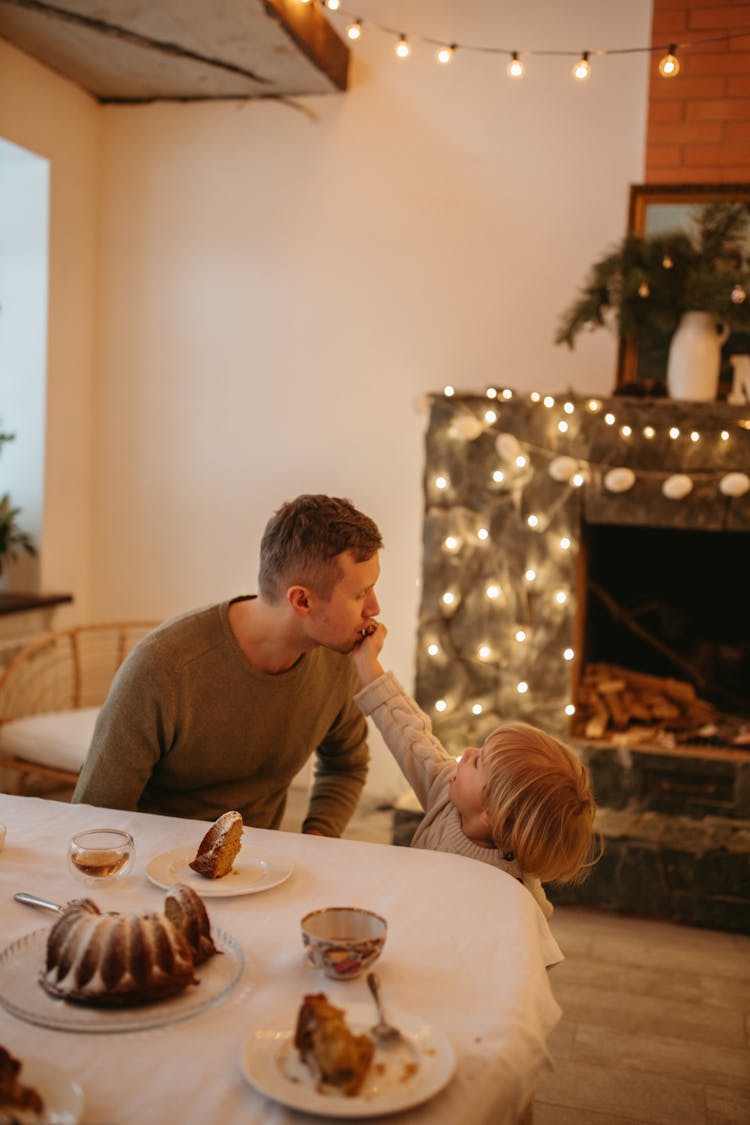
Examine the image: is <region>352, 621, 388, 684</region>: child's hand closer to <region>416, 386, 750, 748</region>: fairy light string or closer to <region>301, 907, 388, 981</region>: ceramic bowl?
<region>301, 907, 388, 981</region>: ceramic bowl

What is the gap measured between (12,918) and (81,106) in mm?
3544

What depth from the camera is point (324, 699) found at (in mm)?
2029

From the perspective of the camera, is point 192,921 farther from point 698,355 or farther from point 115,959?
point 698,355

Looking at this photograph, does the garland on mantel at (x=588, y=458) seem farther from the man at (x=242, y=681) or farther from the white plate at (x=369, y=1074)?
the white plate at (x=369, y=1074)

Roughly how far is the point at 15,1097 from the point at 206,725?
0.99 m

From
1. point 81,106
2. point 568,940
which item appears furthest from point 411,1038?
point 81,106

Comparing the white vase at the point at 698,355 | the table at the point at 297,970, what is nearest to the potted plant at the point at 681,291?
the white vase at the point at 698,355

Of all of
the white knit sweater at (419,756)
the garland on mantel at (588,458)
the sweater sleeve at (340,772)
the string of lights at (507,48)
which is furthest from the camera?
the string of lights at (507,48)

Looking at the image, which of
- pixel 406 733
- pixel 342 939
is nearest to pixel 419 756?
pixel 406 733

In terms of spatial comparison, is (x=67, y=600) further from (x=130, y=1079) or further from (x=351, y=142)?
(x=130, y=1079)

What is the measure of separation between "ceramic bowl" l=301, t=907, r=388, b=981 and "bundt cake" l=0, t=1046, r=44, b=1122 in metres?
0.34

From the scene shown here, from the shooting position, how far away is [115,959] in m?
1.07

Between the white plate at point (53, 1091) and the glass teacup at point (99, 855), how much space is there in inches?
16.0

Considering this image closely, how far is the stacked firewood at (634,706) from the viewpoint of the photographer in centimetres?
343
